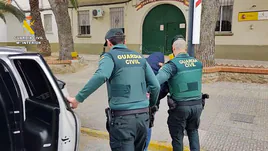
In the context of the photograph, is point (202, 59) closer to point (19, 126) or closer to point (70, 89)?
point (70, 89)

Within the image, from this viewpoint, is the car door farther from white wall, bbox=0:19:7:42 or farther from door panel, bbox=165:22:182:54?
white wall, bbox=0:19:7:42

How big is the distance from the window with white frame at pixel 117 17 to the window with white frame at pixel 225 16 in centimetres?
599

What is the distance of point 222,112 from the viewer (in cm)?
498

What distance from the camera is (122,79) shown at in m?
2.23

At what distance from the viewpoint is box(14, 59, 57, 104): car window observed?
2.46m

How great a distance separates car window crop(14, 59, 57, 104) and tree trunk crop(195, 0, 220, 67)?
5.92 m

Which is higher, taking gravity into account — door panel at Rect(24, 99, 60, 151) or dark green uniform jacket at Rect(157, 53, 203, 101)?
dark green uniform jacket at Rect(157, 53, 203, 101)

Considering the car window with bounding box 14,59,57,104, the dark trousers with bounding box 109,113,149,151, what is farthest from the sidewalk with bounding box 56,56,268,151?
the car window with bounding box 14,59,57,104

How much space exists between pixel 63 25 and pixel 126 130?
8.64 m

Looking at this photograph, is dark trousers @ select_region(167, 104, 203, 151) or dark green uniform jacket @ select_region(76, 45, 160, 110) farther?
dark trousers @ select_region(167, 104, 203, 151)

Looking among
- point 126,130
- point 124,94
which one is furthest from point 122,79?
point 126,130

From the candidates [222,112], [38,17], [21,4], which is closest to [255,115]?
[222,112]

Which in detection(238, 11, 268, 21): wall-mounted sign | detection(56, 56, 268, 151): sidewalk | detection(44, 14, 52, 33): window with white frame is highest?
detection(44, 14, 52, 33): window with white frame

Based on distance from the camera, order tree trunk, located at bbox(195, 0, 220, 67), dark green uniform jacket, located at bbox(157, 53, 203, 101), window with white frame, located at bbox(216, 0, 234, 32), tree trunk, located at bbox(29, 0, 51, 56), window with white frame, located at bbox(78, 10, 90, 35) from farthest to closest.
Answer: window with white frame, located at bbox(78, 10, 90, 35) < tree trunk, located at bbox(29, 0, 51, 56) < window with white frame, located at bbox(216, 0, 234, 32) < tree trunk, located at bbox(195, 0, 220, 67) < dark green uniform jacket, located at bbox(157, 53, 203, 101)
